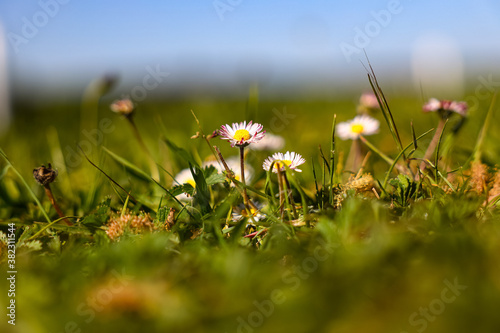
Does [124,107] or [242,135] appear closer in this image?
[242,135]

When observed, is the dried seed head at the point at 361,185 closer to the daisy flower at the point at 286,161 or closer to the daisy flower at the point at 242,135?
the daisy flower at the point at 286,161

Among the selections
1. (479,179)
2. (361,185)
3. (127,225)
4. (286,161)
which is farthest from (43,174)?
(479,179)

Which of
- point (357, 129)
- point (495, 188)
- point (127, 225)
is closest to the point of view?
point (127, 225)

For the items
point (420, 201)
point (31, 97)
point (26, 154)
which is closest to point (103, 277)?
point (420, 201)

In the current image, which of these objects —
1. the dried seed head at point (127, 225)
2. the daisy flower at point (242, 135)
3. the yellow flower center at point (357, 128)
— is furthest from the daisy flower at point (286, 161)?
the yellow flower center at point (357, 128)

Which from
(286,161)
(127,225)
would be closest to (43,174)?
(127,225)

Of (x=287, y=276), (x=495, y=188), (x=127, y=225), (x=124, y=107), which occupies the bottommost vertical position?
(x=287, y=276)

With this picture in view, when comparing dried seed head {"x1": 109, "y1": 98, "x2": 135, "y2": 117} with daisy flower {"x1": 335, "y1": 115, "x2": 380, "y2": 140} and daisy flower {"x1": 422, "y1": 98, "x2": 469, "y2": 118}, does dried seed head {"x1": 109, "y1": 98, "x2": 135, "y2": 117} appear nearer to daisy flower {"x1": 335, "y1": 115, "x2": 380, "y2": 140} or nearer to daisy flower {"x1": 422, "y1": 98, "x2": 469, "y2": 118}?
daisy flower {"x1": 335, "y1": 115, "x2": 380, "y2": 140}

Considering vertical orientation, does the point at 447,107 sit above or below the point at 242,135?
above

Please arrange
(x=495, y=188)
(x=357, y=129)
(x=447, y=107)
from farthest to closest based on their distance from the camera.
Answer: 1. (x=357, y=129)
2. (x=447, y=107)
3. (x=495, y=188)

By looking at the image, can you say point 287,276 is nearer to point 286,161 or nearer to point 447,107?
point 286,161

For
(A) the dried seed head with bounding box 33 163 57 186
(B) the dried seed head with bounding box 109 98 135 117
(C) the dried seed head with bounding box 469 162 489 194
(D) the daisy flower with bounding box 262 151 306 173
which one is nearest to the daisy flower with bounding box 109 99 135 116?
(B) the dried seed head with bounding box 109 98 135 117

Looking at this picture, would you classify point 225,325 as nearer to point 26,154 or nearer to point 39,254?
point 39,254
